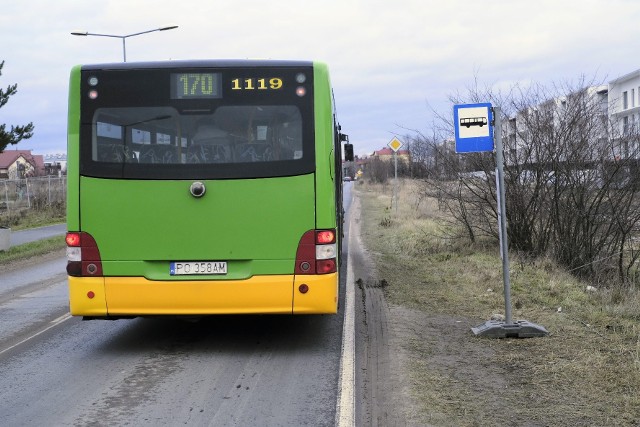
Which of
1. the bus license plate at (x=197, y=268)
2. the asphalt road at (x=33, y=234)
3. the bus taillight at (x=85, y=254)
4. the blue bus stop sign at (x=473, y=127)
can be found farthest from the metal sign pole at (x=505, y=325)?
the asphalt road at (x=33, y=234)

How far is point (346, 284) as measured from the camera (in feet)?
39.1

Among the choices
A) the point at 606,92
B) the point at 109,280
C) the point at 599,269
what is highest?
the point at 606,92

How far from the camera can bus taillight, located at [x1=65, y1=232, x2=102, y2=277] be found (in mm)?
7090

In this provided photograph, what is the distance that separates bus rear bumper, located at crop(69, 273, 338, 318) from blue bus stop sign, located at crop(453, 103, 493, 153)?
2.27 meters

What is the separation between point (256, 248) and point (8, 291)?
7224mm

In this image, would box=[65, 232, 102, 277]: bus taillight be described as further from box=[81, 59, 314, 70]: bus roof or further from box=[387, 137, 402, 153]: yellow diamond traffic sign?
box=[387, 137, 402, 153]: yellow diamond traffic sign

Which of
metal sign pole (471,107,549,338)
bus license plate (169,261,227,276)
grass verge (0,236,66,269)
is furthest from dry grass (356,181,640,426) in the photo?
grass verge (0,236,66,269)

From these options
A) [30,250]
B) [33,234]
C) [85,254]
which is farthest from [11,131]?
[85,254]

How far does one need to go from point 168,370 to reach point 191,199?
1.67m

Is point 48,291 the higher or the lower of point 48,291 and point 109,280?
the lower

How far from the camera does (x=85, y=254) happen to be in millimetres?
7098

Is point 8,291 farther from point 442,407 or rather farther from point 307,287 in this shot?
point 442,407

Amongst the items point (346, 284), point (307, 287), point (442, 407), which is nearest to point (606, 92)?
point (346, 284)

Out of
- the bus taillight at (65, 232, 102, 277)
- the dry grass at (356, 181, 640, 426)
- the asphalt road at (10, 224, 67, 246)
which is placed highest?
the bus taillight at (65, 232, 102, 277)
